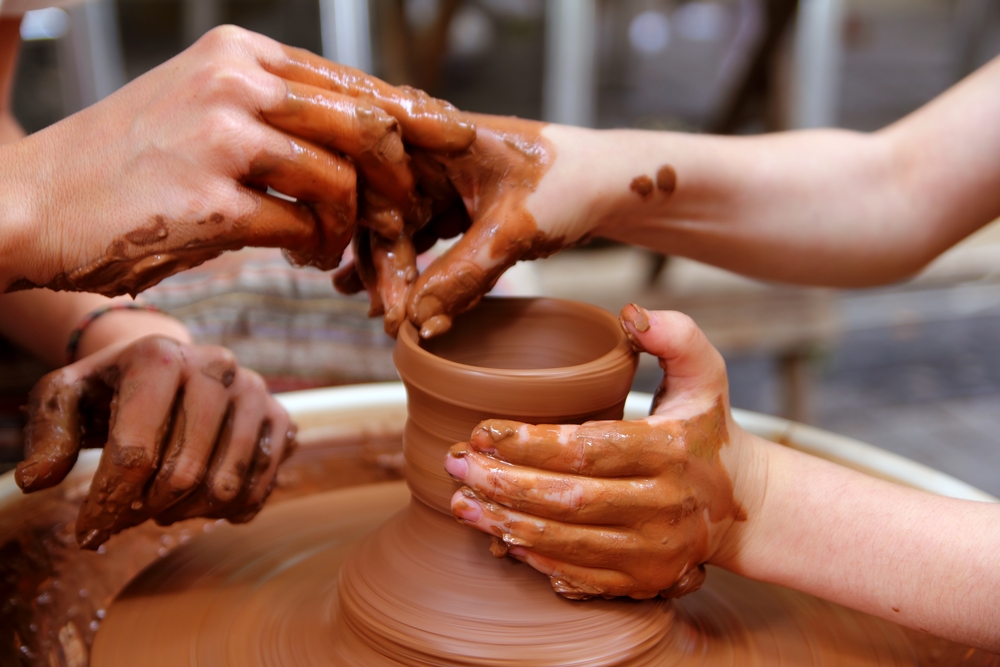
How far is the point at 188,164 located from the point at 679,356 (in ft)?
2.07

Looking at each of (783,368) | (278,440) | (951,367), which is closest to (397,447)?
(278,440)

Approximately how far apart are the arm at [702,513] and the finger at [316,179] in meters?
0.34

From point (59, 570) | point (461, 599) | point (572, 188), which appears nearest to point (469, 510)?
point (461, 599)

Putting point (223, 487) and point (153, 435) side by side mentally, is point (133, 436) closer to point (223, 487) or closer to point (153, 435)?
point (153, 435)

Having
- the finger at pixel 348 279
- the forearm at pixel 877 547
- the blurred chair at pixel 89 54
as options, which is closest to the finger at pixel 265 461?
the finger at pixel 348 279

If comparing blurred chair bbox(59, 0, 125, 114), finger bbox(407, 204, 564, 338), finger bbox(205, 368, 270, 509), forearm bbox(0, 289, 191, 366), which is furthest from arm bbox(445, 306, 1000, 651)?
blurred chair bbox(59, 0, 125, 114)

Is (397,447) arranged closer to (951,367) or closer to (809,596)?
(809,596)

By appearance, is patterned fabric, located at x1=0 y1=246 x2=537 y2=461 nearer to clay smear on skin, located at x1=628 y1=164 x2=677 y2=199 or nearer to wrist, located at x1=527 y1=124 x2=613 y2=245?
clay smear on skin, located at x1=628 y1=164 x2=677 y2=199

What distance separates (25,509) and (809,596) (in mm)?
1263

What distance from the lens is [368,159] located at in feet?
3.54

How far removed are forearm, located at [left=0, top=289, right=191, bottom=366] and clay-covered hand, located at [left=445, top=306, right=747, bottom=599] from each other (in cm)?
78

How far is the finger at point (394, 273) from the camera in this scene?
3.93ft

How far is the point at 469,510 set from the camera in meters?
1.01

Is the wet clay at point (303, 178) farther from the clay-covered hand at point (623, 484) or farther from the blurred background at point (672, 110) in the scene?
the blurred background at point (672, 110)
